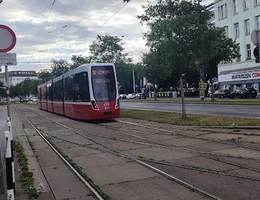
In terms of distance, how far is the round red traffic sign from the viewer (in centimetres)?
662

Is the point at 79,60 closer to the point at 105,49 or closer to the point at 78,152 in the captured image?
the point at 105,49

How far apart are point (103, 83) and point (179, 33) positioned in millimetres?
5345

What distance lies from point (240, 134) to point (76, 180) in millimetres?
6834

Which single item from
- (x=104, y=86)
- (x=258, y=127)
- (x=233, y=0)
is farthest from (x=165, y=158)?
(x=233, y=0)

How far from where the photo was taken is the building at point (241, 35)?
5269cm

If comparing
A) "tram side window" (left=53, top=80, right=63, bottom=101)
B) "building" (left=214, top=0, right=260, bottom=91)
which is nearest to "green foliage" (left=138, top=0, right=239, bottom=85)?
"tram side window" (left=53, top=80, right=63, bottom=101)

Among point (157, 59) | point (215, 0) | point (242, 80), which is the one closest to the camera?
point (157, 59)

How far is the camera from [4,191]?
19.8 ft

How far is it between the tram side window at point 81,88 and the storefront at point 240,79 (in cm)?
3642

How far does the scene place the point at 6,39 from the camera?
6664mm

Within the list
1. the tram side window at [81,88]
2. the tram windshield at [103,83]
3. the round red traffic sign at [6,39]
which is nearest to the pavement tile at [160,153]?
the round red traffic sign at [6,39]

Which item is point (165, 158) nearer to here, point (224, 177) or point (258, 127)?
point (224, 177)

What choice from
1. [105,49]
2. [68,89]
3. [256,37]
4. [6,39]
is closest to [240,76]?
[105,49]

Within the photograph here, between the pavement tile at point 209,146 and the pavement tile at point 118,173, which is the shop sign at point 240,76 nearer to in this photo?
the pavement tile at point 209,146
